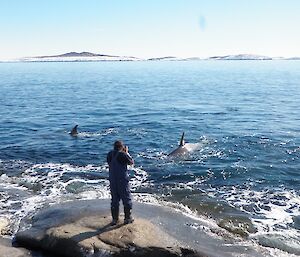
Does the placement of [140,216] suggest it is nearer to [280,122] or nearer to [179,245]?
[179,245]

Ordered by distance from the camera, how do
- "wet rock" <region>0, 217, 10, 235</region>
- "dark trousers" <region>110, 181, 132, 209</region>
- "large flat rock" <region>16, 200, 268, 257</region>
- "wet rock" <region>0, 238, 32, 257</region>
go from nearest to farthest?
"large flat rock" <region>16, 200, 268, 257</region>, "wet rock" <region>0, 238, 32, 257</region>, "dark trousers" <region>110, 181, 132, 209</region>, "wet rock" <region>0, 217, 10, 235</region>

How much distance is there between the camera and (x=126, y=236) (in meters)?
13.4

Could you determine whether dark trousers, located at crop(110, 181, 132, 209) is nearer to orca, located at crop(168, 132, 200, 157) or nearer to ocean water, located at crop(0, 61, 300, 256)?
ocean water, located at crop(0, 61, 300, 256)

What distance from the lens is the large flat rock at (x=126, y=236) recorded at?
1303 centimetres

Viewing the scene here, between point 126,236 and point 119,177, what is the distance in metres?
1.77

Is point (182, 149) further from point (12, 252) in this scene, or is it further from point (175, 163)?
point (12, 252)

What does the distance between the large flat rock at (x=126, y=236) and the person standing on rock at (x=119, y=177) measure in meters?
0.46

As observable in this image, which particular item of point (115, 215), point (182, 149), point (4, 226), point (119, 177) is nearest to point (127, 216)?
point (115, 215)

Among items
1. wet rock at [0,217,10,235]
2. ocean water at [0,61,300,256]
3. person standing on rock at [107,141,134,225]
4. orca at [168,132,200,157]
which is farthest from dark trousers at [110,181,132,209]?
orca at [168,132,200,157]

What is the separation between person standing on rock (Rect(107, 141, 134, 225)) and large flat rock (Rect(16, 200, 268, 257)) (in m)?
0.46

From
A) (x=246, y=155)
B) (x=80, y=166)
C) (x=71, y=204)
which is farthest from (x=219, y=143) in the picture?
(x=71, y=204)

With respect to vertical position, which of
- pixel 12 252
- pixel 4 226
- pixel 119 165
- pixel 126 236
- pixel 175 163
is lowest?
pixel 175 163

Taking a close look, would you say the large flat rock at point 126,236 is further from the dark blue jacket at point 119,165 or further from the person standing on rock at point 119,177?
the dark blue jacket at point 119,165

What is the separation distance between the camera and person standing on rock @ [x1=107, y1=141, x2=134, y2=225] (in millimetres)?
13719
